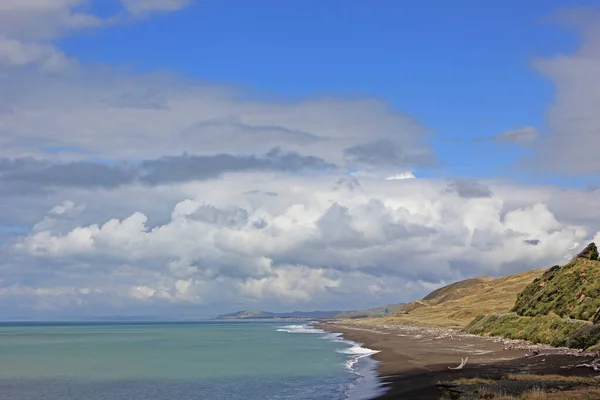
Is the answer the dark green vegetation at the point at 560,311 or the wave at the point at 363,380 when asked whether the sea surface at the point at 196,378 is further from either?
the dark green vegetation at the point at 560,311

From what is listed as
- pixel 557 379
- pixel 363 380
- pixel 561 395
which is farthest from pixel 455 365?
pixel 561 395

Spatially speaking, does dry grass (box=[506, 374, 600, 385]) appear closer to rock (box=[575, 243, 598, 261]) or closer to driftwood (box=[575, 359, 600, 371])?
driftwood (box=[575, 359, 600, 371])

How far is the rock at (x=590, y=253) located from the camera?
9962 cm

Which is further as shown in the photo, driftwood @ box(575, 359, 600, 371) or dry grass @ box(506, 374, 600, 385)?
driftwood @ box(575, 359, 600, 371)

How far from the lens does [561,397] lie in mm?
30672

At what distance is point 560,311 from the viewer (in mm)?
87375

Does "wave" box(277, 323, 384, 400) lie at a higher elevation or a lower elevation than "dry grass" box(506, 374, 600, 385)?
lower

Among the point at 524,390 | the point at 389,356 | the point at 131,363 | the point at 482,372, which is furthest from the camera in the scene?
the point at 131,363

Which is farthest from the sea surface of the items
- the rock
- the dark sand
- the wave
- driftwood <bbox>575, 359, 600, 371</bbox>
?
the rock

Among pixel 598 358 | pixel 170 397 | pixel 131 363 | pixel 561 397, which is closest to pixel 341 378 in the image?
pixel 170 397

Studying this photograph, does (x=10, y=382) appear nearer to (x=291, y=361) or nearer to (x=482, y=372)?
(x=291, y=361)

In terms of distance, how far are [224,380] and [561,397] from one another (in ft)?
123

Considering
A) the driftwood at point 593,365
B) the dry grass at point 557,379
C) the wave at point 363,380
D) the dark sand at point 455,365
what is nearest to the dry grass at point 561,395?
the dark sand at point 455,365

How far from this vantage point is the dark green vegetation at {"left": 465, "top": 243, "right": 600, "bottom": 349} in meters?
70.4
